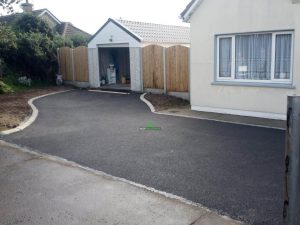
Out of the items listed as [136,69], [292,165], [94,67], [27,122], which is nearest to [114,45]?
[94,67]

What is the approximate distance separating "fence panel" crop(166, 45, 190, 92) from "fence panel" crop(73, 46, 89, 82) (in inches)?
267

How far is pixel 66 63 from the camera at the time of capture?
22656 mm

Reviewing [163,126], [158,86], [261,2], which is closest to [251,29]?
[261,2]

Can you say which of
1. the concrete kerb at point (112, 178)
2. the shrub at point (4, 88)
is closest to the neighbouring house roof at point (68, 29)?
the shrub at point (4, 88)

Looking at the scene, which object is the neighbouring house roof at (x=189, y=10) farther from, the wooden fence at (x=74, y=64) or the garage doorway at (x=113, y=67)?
the wooden fence at (x=74, y=64)

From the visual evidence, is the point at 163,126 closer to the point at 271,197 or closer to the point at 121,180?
the point at 121,180

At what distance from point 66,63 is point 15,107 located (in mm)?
8613

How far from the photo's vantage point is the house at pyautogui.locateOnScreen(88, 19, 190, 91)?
61.0 feet

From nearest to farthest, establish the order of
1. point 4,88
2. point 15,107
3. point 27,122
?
point 27,122, point 15,107, point 4,88

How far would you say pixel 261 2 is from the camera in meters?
10.9

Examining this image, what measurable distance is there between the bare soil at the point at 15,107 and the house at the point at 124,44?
2846 mm

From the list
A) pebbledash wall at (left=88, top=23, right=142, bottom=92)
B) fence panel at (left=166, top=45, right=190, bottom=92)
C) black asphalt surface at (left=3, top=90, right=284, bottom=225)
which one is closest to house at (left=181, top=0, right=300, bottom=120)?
black asphalt surface at (left=3, top=90, right=284, bottom=225)

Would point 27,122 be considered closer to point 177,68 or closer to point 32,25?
point 177,68

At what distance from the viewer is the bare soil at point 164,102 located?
14.4 m
